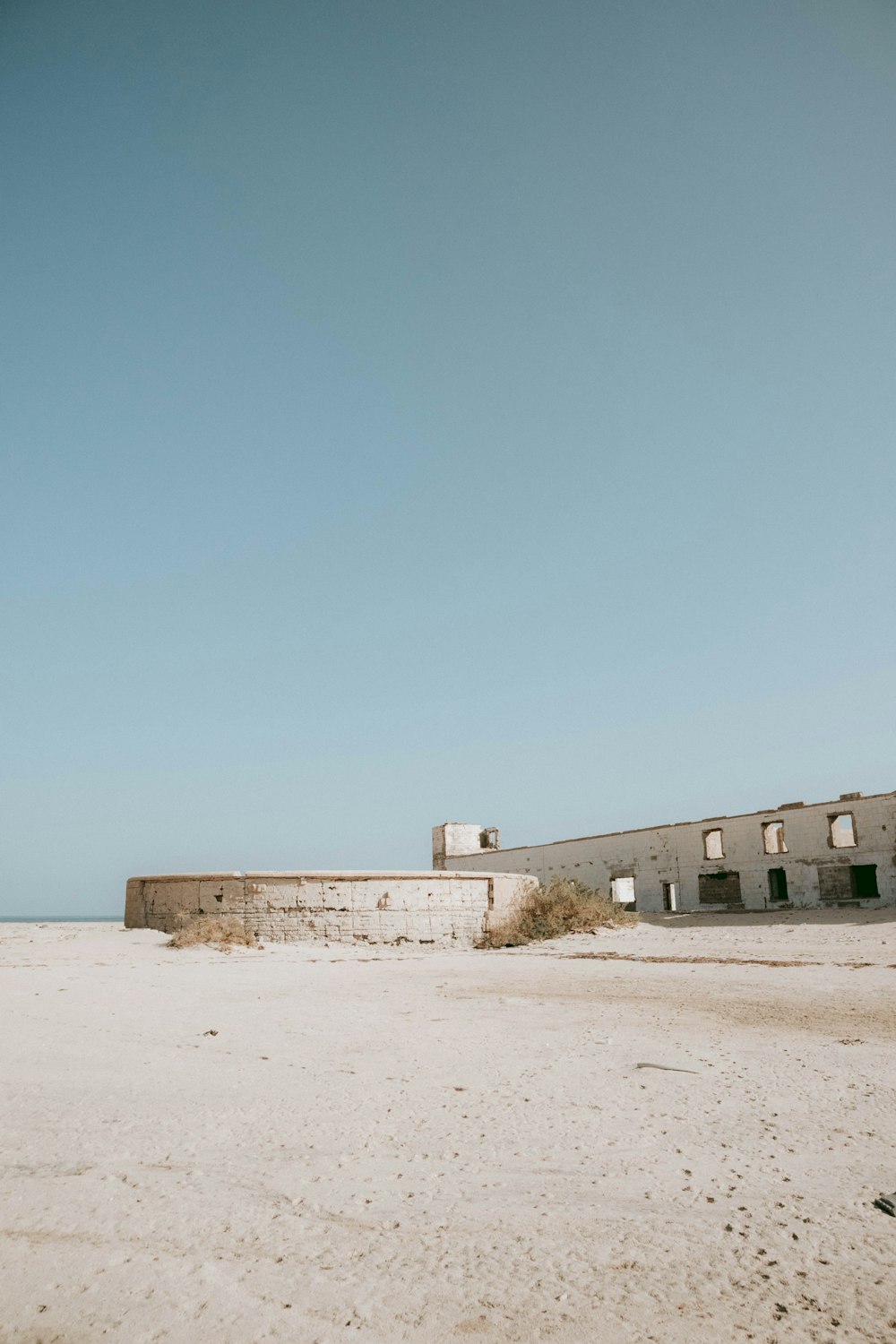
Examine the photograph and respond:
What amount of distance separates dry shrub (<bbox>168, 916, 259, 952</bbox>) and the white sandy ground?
5597 mm

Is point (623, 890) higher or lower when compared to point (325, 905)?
lower

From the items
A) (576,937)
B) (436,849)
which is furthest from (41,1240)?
(436,849)

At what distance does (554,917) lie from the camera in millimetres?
16844

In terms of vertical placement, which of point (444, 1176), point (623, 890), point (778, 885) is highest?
point (444, 1176)

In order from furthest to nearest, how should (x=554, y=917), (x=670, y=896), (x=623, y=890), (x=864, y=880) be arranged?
(x=623, y=890)
(x=670, y=896)
(x=864, y=880)
(x=554, y=917)

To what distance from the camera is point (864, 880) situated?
25.1 metres

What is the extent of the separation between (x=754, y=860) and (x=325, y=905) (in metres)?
19.3

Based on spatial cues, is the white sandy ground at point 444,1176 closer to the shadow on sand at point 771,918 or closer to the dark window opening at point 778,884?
the shadow on sand at point 771,918

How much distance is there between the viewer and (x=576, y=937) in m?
16.4

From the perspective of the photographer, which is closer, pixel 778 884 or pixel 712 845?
pixel 778 884

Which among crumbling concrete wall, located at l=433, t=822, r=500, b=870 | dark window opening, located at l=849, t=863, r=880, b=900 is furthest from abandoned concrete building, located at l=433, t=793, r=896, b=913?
crumbling concrete wall, located at l=433, t=822, r=500, b=870

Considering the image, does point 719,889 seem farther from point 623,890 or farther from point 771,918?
point 623,890

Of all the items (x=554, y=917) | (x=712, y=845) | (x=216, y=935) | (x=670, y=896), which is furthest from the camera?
(x=670, y=896)

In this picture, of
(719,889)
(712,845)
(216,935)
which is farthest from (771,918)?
(216,935)
